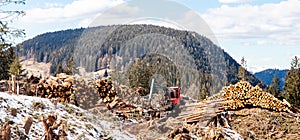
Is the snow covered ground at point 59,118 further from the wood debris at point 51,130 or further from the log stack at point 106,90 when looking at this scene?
the log stack at point 106,90

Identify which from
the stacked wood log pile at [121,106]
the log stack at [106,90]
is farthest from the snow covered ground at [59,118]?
the log stack at [106,90]

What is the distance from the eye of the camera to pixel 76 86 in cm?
1598

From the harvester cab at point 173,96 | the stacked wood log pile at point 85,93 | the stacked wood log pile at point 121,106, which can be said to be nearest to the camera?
the stacked wood log pile at point 121,106

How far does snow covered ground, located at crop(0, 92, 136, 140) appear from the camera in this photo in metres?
7.84

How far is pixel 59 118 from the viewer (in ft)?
30.3

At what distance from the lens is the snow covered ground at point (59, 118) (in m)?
7.84

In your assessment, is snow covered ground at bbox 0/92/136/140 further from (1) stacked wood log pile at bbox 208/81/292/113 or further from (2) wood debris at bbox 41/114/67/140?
(1) stacked wood log pile at bbox 208/81/292/113

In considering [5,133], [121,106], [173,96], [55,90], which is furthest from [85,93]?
[5,133]

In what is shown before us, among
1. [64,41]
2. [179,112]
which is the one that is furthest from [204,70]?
[64,41]

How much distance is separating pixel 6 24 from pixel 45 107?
6262mm

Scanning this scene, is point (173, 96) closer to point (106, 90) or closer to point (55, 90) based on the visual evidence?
point (106, 90)

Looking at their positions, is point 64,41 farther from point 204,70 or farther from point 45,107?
point 45,107

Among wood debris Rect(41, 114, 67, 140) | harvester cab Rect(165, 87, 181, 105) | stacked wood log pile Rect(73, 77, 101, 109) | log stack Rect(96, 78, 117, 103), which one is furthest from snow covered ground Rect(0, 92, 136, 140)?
harvester cab Rect(165, 87, 181, 105)

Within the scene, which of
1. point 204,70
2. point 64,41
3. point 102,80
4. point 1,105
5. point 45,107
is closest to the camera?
point 1,105
